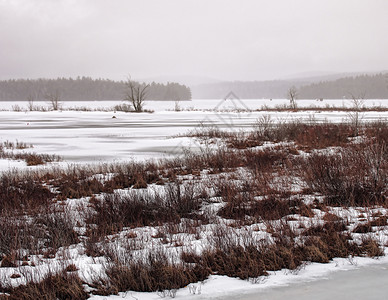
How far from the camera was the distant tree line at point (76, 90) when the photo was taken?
143 metres

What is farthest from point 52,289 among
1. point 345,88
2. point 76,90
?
point 345,88

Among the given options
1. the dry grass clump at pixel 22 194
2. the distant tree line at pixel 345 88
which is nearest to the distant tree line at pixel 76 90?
the distant tree line at pixel 345 88

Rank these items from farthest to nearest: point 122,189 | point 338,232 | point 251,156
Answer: point 251,156, point 122,189, point 338,232

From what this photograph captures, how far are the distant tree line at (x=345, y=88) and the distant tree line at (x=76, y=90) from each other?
56.7 m

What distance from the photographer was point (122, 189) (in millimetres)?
9289

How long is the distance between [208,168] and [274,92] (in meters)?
196

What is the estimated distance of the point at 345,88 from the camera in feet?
522

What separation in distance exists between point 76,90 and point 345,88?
115 meters

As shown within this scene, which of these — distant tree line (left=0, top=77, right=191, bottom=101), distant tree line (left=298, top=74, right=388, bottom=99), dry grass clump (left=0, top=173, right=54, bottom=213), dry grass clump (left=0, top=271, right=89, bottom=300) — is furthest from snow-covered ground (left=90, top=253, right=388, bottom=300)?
distant tree line (left=298, top=74, right=388, bottom=99)

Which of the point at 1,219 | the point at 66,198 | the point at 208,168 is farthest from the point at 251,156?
the point at 1,219

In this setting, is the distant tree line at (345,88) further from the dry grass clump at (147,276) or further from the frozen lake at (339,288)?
the dry grass clump at (147,276)

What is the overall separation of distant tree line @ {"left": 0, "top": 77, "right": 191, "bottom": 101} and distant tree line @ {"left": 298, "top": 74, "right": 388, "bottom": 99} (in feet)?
186

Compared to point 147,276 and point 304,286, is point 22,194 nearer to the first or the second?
point 147,276

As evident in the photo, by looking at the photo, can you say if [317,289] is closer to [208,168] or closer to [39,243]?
[39,243]
